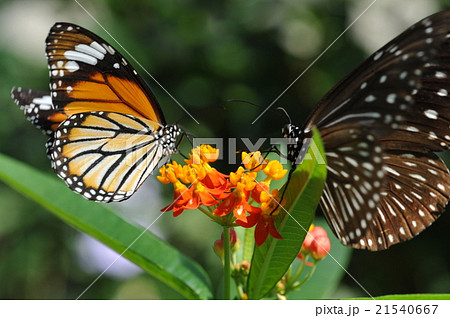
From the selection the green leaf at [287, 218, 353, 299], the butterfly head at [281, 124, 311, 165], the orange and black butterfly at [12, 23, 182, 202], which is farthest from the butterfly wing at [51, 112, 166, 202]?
the green leaf at [287, 218, 353, 299]

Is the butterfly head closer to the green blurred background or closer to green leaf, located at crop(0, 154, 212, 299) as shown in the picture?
green leaf, located at crop(0, 154, 212, 299)

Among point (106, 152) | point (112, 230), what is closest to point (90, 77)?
point (106, 152)

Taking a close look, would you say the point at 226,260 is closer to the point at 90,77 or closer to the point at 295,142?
the point at 295,142

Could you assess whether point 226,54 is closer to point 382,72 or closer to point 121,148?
point 121,148

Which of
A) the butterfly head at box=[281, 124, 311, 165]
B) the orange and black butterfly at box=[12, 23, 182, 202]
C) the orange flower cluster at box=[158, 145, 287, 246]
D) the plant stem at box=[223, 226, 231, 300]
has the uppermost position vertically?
the orange and black butterfly at box=[12, 23, 182, 202]

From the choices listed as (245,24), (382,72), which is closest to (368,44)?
(245,24)

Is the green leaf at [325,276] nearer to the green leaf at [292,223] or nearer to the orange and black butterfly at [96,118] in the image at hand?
the green leaf at [292,223]

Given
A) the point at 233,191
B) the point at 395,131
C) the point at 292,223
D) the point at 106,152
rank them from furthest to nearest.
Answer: the point at 106,152, the point at 395,131, the point at 233,191, the point at 292,223

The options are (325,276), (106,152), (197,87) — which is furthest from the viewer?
(197,87)
